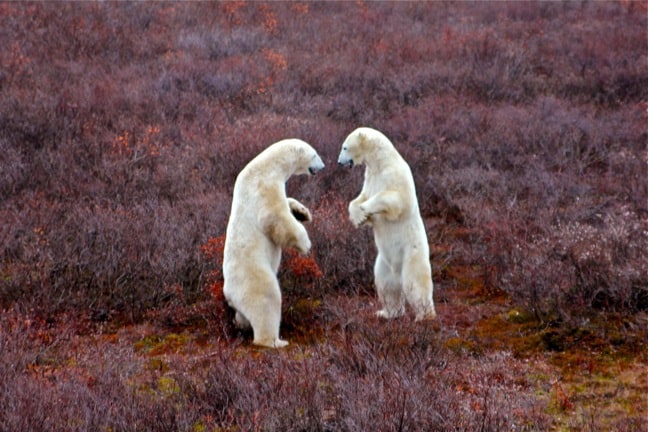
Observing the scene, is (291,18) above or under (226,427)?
above

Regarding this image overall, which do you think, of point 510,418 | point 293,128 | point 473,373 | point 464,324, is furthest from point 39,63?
point 510,418

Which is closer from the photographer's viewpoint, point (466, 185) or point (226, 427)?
point (226, 427)

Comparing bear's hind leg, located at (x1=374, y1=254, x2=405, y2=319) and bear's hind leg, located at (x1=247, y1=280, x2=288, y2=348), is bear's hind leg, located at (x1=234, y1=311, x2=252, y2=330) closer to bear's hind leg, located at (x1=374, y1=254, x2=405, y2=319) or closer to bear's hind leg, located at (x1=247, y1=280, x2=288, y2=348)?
bear's hind leg, located at (x1=247, y1=280, x2=288, y2=348)

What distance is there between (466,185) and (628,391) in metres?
4.69

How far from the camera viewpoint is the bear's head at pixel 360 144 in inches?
219

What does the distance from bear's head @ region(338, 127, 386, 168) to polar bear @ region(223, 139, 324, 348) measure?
2.05ft

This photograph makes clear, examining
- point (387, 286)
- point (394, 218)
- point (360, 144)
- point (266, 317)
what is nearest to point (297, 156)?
point (360, 144)

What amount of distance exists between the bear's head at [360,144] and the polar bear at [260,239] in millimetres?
623

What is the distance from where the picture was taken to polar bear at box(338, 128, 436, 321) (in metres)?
5.39

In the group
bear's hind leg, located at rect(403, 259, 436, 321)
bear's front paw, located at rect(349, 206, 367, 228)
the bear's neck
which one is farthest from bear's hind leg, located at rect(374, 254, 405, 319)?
the bear's neck

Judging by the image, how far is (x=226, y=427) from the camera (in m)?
3.61

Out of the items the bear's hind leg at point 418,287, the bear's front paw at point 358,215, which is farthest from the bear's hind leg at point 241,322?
the bear's hind leg at point 418,287

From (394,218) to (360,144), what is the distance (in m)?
0.63

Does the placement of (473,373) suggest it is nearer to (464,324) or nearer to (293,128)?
Result: (464,324)
